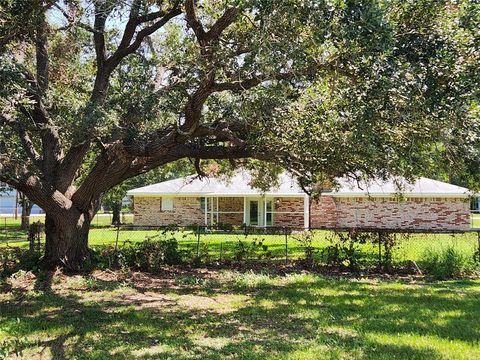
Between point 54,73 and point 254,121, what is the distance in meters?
5.79

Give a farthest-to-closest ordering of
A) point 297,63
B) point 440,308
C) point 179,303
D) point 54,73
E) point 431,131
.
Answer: point 54,73 < point 179,303 < point 440,308 < point 431,131 < point 297,63

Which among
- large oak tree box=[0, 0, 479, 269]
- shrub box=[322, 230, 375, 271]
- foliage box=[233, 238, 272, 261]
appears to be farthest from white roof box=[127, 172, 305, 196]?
shrub box=[322, 230, 375, 271]

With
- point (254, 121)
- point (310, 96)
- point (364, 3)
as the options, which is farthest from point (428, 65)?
point (254, 121)

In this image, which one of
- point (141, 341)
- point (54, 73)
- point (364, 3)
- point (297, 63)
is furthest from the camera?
point (54, 73)

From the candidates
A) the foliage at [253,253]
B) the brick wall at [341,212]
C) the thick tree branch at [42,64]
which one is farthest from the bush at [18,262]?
the brick wall at [341,212]

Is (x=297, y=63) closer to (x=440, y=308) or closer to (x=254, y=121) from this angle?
(x=254, y=121)

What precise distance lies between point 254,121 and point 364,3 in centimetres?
485

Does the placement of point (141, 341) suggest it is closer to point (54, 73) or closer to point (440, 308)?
point (440, 308)

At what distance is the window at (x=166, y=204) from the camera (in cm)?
3103

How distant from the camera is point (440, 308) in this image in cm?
841

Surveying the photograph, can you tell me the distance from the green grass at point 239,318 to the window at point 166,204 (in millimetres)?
19333

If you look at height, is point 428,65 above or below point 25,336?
above

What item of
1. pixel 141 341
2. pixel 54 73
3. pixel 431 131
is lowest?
pixel 141 341

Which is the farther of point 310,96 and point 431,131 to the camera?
point 310,96
